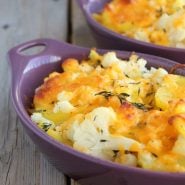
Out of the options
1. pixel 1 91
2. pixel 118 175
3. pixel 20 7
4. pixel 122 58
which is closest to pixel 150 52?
pixel 122 58

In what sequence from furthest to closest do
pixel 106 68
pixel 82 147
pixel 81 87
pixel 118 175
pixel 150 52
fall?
pixel 150 52 → pixel 106 68 → pixel 81 87 → pixel 82 147 → pixel 118 175

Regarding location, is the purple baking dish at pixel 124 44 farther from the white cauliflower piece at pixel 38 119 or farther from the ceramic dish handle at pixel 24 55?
the white cauliflower piece at pixel 38 119

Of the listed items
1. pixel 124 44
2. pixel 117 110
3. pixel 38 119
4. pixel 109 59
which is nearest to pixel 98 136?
pixel 117 110

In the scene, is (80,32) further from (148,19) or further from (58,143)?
(58,143)

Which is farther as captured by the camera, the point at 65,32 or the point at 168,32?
the point at 65,32

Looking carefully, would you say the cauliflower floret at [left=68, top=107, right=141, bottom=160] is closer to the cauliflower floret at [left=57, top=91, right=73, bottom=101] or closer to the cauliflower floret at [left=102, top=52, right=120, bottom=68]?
the cauliflower floret at [left=57, top=91, right=73, bottom=101]

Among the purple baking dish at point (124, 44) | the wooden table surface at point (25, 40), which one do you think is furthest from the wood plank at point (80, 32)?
the purple baking dish at point (124, 44)

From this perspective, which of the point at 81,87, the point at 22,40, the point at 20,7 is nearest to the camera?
the point at 81,87

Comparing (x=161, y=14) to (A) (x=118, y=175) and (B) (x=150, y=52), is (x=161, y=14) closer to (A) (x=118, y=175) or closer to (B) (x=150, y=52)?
(B) (x=150, y=52)
